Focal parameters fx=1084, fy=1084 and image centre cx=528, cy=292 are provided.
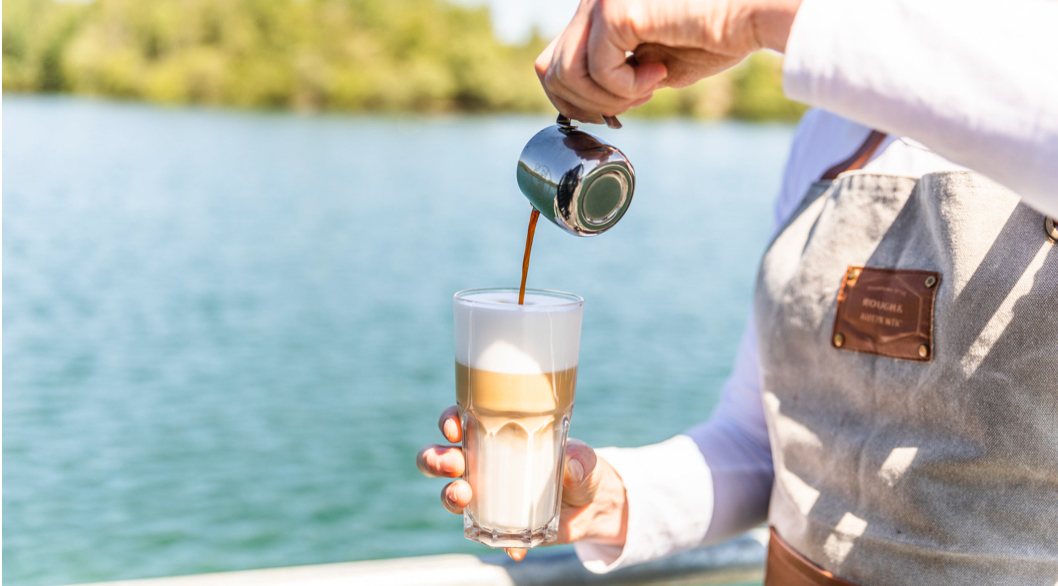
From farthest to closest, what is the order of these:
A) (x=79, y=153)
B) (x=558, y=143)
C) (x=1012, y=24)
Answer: (x=79, y=153) < (x=558, y=143) < (x=1012, y=24)

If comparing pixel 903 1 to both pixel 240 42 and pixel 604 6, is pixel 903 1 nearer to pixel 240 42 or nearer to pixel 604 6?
pixel 604 6

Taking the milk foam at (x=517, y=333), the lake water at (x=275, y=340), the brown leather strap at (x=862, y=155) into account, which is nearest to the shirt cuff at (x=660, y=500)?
the milk foam at (x=517, y=333)

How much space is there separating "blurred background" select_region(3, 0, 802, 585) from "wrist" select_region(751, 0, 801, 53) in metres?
0.04

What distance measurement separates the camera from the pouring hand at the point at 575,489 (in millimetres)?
1412

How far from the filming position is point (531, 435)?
1384 millimetres

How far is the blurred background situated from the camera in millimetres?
9406

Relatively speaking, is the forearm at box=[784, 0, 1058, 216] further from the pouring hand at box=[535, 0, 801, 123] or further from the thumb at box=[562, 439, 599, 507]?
the thumb at box=[562, 439, 599, 507]

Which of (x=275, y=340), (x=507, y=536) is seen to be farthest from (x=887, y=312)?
(x=275, y=340)

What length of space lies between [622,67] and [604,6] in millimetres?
67

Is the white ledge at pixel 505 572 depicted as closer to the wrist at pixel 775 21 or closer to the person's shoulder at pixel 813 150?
the person's shoulder at pixel 813 150

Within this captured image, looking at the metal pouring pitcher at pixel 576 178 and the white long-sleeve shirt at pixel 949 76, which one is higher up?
the white long-sleeve shirt at pixel 949 76

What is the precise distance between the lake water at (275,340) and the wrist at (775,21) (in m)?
8.11

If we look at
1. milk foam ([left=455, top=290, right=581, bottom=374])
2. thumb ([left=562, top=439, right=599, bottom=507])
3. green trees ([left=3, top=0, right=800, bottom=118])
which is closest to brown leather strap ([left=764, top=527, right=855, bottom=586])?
thumb ([left=562, top=439, right=599, bottom=507])

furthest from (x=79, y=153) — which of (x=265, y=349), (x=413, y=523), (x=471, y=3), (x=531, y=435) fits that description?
(x=471, y=3)
